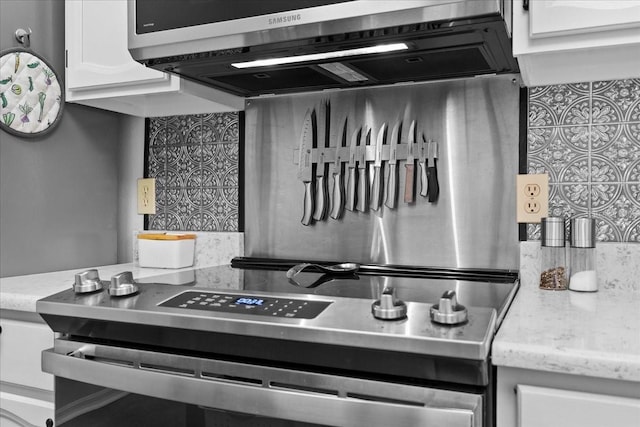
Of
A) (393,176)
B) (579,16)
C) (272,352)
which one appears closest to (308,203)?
(393,176)

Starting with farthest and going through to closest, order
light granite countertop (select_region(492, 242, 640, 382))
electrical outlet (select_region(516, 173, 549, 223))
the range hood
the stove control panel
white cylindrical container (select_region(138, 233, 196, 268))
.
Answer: white cylindrical container (select_region(138, 233, 196, 268))
electrical outlet (select_region(516, 173, 549, 223))
the range hood
the stove control panel
light granite countertop (select_region(492, 242, 640, 382))

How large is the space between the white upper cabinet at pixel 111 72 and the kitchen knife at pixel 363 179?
1.48 feet

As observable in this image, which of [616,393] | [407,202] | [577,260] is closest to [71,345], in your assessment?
[407,202]

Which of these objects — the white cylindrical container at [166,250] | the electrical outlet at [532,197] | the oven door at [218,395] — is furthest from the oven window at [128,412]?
the electrical outlet at [532,197]

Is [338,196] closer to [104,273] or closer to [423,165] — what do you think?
[423,165]

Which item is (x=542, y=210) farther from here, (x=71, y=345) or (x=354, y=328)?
(x=71, y=345)

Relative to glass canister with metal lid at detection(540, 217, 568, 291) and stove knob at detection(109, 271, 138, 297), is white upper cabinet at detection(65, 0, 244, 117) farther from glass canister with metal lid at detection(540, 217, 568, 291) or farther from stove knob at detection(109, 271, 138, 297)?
glass canister with metal lid at detection(540, 217, 568, 291)

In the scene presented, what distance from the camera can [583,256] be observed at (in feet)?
3.86

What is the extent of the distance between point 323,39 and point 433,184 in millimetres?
514

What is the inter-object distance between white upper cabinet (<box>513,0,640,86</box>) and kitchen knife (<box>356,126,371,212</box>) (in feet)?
1.62

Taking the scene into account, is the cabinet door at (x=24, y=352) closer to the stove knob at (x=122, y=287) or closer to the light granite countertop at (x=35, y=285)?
the light granite countertop at (x=35, y=285)

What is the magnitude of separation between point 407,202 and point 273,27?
601 millimetres

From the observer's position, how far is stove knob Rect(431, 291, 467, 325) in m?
0.76

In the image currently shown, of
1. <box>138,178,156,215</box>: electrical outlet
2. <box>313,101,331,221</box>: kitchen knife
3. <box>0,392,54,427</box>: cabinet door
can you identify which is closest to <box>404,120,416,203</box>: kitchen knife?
<box>313,101,331,221</box>: kitchen knife
